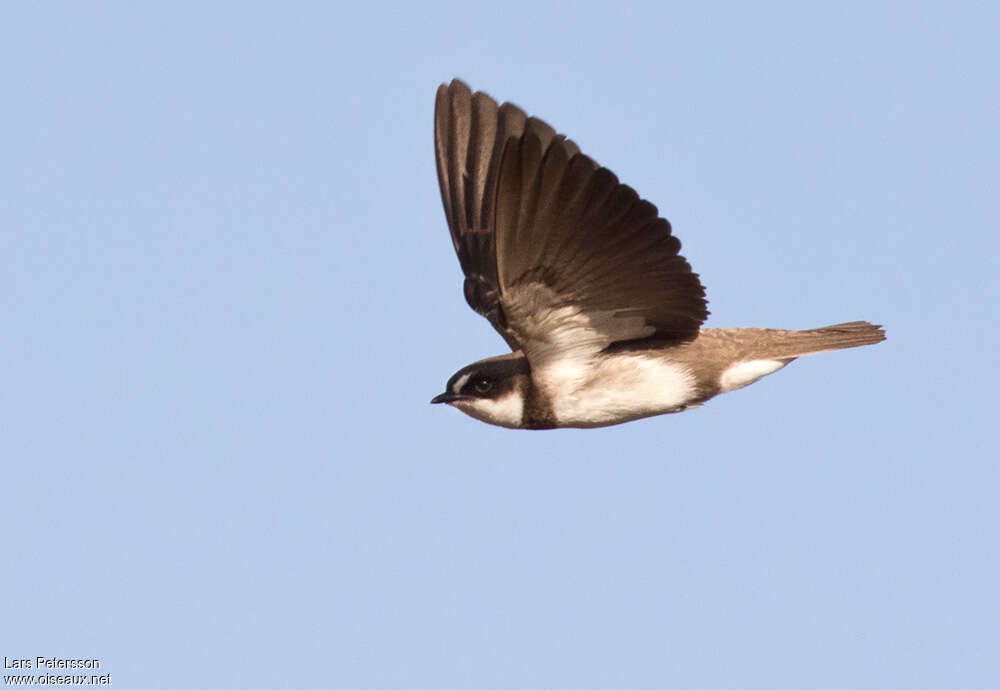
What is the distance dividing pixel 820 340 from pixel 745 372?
662mm

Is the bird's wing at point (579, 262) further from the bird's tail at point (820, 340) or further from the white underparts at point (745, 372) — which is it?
the bird's tail at point (820, 340)

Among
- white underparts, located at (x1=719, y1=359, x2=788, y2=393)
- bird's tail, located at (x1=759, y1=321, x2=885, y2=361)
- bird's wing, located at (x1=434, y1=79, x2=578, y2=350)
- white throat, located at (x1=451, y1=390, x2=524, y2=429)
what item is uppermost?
bird's wing, located at (x1=434, y1=79, x2=578, y2=350)

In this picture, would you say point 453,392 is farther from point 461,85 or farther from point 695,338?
point 461,85

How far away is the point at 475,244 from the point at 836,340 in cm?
263

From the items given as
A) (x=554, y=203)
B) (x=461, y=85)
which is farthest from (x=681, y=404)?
(x=461, y=85)

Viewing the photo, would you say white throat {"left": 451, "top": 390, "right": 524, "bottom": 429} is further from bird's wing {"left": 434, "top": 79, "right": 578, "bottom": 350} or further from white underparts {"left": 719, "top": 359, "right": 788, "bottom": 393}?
white underparts {"left": 719, "top": 359, "right": 788, "bottom": 393}

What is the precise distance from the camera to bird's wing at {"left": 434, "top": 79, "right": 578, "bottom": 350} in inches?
381

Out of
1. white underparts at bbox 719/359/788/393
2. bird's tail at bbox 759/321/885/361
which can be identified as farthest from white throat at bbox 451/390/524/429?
bird's tail at bbox 759/321/885/361

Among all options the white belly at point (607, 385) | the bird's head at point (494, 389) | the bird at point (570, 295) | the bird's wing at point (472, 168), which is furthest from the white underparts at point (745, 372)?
the bird's wing at point (472, 168)

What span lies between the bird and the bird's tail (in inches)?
0.4

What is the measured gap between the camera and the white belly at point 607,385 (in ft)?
28.3

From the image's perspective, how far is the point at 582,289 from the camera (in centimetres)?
808

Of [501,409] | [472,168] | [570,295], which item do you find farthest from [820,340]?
[472,168]

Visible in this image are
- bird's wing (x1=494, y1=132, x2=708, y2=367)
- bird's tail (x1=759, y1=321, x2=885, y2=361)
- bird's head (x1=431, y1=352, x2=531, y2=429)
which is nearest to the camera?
bird's wing (x1=494, y1=132, x2=708, y2=367)
